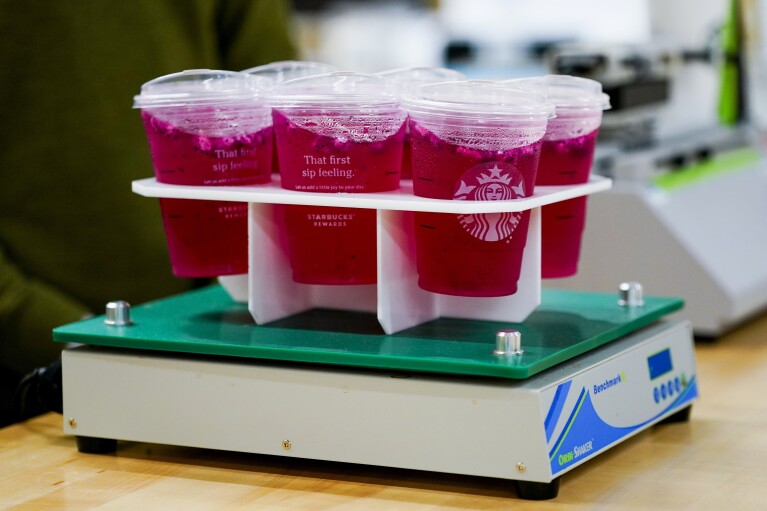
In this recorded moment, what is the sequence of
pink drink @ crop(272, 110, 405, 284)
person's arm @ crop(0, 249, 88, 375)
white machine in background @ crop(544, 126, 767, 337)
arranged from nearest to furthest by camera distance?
pink drink @ crop(272, 110, 405, 284)
person's arm @ crop(0, 249, 88, 375)
white machine in background @ crop(544, 126, 767, 337)

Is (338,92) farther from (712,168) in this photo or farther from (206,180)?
(712,168)

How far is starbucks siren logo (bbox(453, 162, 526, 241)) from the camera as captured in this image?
125 cm

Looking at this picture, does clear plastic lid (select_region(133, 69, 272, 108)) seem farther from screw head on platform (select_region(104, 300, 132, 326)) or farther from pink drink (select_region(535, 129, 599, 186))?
pink drink (select_region(535, 129, 599, 186))

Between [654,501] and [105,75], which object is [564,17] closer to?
[105,75]

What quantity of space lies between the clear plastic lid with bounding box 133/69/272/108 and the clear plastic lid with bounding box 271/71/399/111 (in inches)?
2.3

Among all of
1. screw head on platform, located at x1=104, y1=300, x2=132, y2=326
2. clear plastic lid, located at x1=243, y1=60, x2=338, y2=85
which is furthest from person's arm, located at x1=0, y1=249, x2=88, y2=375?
clear plastic lid, located at x1=243, y1=60, x2=338, y2=85

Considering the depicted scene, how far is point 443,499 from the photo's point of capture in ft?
4.04

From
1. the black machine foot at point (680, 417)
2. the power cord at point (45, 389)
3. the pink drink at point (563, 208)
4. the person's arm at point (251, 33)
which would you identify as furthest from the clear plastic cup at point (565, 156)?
the person's arm at point (251, 33)

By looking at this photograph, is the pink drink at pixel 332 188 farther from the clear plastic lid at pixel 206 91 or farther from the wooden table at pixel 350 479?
the wooden table at pixel 350 479

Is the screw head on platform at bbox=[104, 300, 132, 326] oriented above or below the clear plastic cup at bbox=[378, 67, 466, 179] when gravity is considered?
below

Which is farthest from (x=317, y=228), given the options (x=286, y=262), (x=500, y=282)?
(x=500, y=282)

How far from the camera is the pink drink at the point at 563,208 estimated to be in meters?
1.43

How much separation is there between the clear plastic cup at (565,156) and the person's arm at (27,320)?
0.77m

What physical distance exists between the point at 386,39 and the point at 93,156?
2.99m
